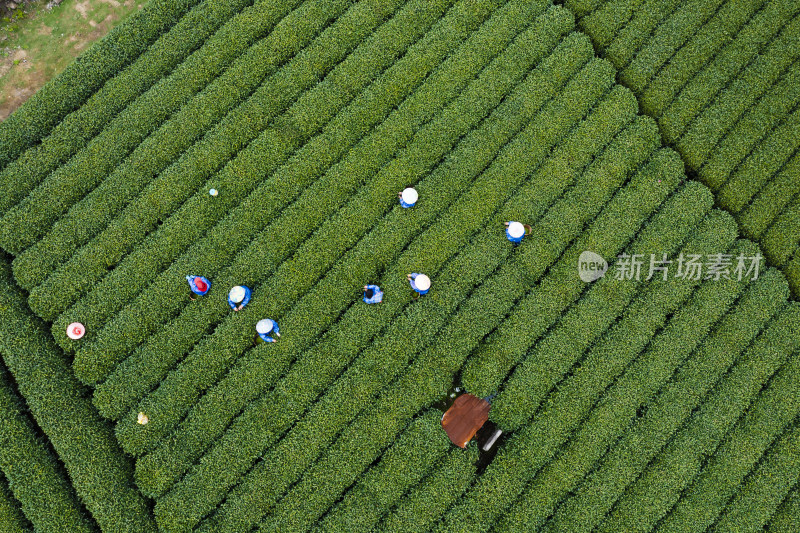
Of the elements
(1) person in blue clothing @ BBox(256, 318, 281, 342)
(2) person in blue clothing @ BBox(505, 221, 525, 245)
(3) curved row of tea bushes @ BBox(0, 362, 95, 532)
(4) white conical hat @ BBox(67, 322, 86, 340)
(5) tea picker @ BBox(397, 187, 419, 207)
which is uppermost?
(2) person in blue clothing @ BBox(505, 221, 525, 245)

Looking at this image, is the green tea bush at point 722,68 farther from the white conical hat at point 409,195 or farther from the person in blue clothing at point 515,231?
the white conical hat at point 409,195

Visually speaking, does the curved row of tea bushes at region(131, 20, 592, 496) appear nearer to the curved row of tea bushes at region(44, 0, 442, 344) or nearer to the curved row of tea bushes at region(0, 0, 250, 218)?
the curved row of tea bushes at region(44, 0, 442, 344)

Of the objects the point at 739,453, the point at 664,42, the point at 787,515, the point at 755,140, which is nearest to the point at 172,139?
the point at 664,42

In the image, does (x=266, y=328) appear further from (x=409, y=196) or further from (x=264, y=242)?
(x=409, y=196)

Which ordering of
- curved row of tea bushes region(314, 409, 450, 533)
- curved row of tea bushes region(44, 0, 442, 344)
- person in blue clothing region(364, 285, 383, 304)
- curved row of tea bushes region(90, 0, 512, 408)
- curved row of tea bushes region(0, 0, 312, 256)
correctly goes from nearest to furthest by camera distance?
curved row of tea bushes region(314, 409, 450, 533) → curved row of tea bushes region(90, 0, 512, 408) → person in blue clothing region(364, 285, 383, 304) → curved row of tea bushes region(44, 0, 442, 344) → curved row of tea bushes region(0, 0, 312, 256)

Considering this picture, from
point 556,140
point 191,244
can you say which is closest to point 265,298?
point 191,244

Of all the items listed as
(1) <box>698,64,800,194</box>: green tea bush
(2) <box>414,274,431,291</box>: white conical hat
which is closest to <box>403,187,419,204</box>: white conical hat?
(2) <box>414,274,431,291</box>: white conical hat
